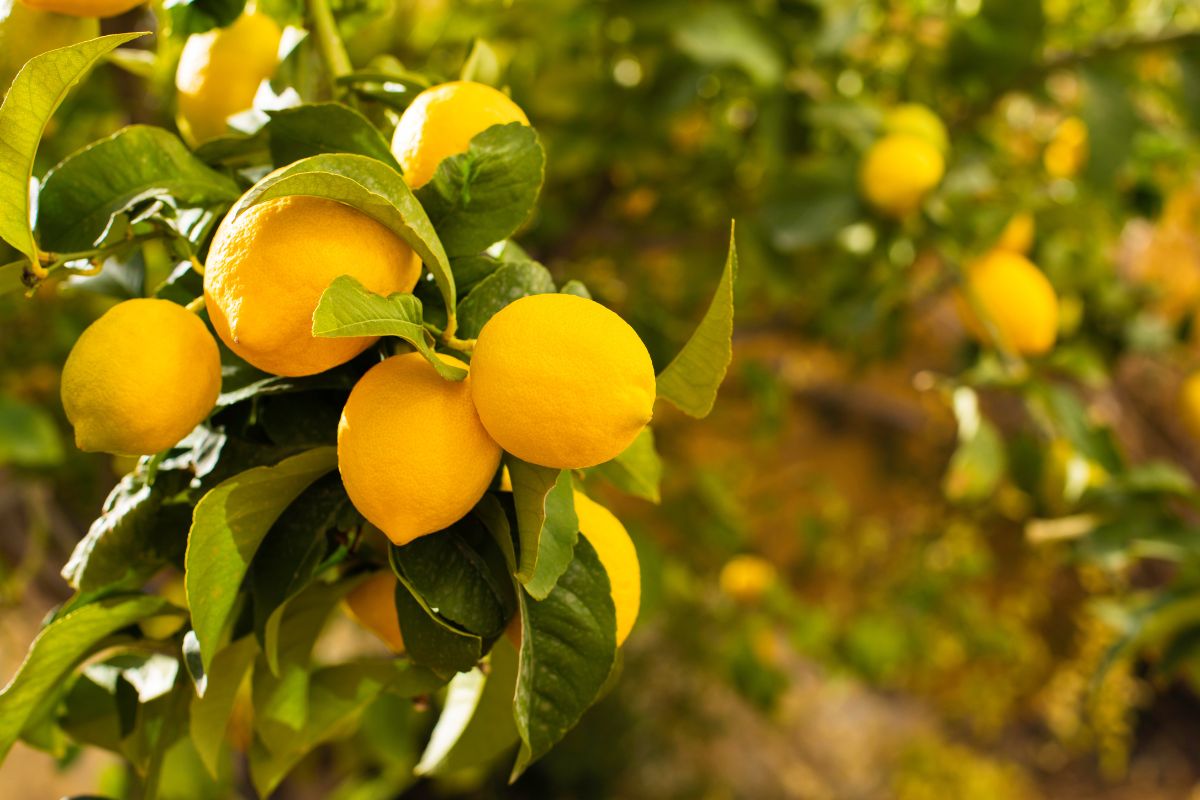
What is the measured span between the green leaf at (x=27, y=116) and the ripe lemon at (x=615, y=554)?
174 millimetres

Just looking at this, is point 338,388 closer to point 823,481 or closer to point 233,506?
point 233,506

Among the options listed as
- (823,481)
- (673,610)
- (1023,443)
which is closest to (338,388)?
(1023,443)

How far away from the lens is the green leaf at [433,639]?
25cm

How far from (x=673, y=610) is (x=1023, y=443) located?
2.42ft

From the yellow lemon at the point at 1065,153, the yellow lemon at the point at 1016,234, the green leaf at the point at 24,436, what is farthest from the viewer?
the yellow lemon at the point at 1065,153

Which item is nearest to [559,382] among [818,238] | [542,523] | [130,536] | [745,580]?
[542,523]

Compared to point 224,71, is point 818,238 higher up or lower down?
lower down

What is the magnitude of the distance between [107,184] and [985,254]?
59cm

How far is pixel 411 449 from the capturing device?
0.23m

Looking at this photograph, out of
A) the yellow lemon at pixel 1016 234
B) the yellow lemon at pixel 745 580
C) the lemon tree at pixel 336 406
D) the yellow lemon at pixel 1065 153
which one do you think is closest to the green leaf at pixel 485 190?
the lemon tree at pixel 336 406

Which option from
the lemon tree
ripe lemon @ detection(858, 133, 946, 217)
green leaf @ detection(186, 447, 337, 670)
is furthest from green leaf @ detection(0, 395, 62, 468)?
ripe lemon @ detection(858, 133, 946, 217)

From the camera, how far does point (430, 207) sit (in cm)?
27

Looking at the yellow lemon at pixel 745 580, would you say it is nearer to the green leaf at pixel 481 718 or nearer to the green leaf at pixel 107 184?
the green leaf at pixel 481 718

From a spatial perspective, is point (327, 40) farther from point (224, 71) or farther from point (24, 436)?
point (24, 436)
